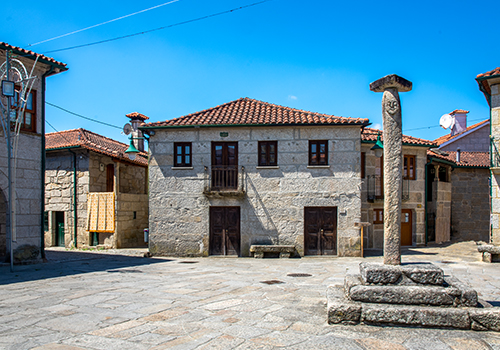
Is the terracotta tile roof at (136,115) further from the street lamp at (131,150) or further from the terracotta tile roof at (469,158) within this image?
the terracotta tile roof at (469,158)

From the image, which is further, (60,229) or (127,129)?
(60,229)

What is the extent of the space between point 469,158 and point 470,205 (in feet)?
7.74

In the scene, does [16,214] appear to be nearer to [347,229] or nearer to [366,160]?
[347,229]

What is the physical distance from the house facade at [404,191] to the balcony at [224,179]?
5.32 m

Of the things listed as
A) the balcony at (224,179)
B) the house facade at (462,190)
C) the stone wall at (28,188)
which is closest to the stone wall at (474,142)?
the house facade at (462,190)

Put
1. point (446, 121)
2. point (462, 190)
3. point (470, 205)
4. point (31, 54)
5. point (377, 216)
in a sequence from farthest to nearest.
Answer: point (446, 121) → point (462, 190) → point (470, 205) → point (377, 216) → point (31, 54)

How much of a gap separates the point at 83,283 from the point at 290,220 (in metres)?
7.76

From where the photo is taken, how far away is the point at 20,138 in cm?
1144

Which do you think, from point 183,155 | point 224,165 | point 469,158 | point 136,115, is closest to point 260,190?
point 224,165

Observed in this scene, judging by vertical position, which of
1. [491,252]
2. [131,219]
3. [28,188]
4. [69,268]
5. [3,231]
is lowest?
[69,268]

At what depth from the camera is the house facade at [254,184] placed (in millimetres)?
14359

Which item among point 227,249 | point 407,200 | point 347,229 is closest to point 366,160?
point 407,200

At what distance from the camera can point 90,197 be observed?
17.7 m

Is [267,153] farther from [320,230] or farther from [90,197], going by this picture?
[90,197]
